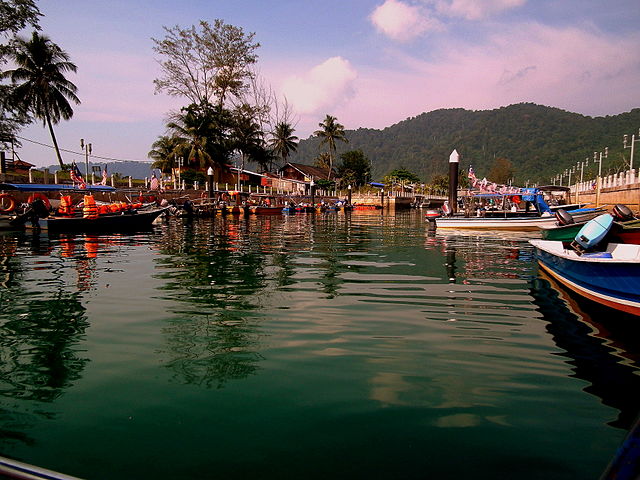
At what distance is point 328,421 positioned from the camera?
3598mm

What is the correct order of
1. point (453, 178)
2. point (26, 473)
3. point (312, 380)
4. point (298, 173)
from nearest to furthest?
1. point (26, 473)
2. point (312, 380)
3. point (453, 178)
4. point (298, 173)

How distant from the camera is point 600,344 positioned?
219 inches

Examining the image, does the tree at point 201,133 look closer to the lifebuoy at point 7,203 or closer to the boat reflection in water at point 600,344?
the lifebuoy at point 7,203

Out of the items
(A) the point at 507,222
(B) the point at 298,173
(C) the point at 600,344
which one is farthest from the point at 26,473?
(B) the point at 298,173

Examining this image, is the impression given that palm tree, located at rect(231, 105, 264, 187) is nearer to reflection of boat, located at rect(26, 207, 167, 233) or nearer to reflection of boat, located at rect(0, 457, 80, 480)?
reflection of boat, located at rect(26, 207, 167, 233)

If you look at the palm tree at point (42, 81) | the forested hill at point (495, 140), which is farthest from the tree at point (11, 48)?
the forested hill at point (495, 140)

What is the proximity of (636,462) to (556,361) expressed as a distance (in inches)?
145

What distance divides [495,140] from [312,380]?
5778 inches

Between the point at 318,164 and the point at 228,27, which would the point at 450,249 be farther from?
the point at 318,164

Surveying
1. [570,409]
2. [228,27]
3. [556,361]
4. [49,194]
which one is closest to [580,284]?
[556,361]

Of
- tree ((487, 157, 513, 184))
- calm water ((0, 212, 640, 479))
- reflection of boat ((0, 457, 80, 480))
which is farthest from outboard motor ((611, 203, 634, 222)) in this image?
tree ((487, 157, 513, 184))

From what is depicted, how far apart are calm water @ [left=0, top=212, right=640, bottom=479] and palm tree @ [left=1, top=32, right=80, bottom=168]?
3460 centimetres

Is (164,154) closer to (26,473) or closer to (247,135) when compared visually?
(247,135)

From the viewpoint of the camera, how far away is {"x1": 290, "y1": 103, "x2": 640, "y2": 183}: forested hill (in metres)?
109
